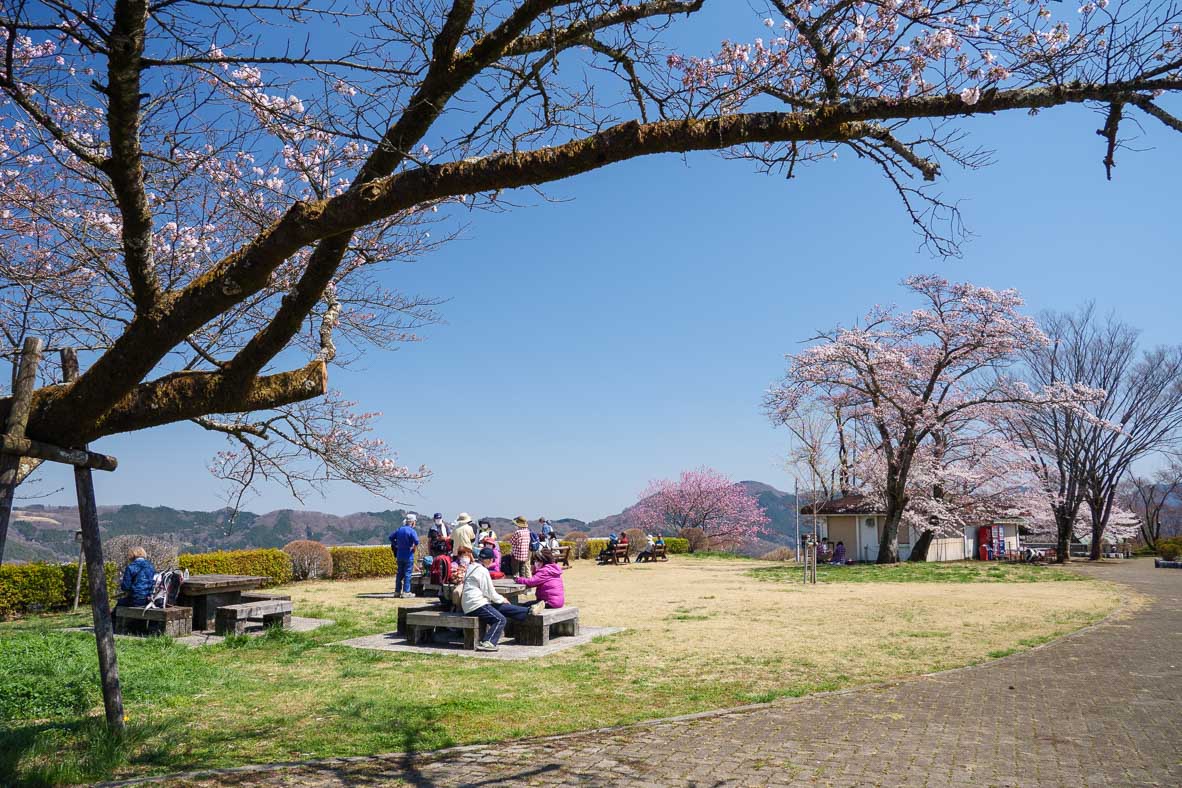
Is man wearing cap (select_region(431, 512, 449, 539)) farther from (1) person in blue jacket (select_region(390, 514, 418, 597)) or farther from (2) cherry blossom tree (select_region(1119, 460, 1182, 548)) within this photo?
(2) cherry blossom tree (select_region(1119, 460, 1182, 548))

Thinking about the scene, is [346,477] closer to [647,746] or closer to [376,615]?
[376,615]

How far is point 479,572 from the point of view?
9117 millimetres

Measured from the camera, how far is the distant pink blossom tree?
48.4 meters

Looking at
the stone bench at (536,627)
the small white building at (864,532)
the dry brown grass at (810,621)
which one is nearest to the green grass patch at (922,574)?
the dry brown grass at (810,621)

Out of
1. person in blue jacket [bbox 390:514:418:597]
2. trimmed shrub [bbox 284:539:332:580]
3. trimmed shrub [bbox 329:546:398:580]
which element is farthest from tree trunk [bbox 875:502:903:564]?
trimmed shrub [bbox 284:539:332:580]

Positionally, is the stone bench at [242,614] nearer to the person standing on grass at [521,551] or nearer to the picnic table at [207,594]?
the picnic table at [207,594]

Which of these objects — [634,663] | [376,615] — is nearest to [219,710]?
[634,663]

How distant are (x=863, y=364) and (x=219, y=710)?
80.9ft

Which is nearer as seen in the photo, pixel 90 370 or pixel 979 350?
pixel 90 370

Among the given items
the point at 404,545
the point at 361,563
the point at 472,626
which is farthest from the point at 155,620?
the point at 361,563

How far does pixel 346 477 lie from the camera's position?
9.61 m

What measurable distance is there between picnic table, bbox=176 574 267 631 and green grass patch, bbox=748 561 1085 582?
46.1ft

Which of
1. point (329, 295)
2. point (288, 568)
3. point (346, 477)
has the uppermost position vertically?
point (329, 295)

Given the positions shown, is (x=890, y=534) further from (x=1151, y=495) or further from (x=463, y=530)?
(x=1151, y=495)
